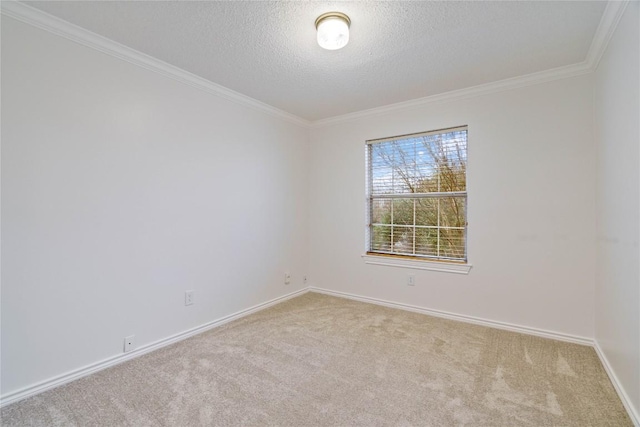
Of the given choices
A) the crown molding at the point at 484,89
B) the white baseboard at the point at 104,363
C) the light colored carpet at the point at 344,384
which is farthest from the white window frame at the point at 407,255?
the white baseboard at the point at 104,363

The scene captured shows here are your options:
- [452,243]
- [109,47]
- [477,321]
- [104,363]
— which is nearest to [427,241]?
[452,243]

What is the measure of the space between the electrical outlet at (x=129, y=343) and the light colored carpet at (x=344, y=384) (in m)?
0.11

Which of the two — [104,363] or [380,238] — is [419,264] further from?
[104,363]

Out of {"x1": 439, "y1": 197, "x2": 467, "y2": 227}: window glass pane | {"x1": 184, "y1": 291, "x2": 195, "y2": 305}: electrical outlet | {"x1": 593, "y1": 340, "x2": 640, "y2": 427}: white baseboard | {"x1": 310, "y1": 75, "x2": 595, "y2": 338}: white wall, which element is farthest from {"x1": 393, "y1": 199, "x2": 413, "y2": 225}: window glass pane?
{"x1": 184, "y1": 291, "x2": 195, "y2": 305}: electrical outlet

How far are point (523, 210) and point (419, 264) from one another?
1124mm

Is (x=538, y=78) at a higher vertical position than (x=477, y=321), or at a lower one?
higher

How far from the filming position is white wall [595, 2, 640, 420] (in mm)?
1634

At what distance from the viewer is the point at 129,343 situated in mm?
2305

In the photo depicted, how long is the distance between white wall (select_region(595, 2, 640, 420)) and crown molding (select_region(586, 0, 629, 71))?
45 millimetres

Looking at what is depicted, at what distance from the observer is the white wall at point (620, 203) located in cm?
163

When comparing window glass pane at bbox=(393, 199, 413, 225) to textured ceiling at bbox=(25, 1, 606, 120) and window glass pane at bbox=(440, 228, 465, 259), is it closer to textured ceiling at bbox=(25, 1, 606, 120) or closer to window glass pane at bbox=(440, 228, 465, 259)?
window glass pane at bbox=(440, 228, 465, 259)

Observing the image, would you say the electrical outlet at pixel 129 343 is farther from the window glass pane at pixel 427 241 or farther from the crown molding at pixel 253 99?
the window glass pane at pixel 427 241

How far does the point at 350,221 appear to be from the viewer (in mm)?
3854

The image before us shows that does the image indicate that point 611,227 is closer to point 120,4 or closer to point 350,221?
point 350,221
